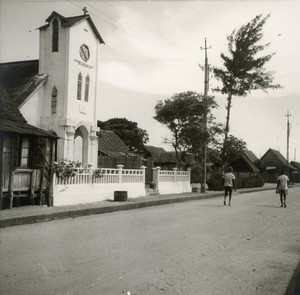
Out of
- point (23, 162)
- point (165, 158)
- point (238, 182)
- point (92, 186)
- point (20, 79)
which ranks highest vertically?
point (20, 79)

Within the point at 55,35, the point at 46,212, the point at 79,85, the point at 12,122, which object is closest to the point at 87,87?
the point at 79,85

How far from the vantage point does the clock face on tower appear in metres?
23.4

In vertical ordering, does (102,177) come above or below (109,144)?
below

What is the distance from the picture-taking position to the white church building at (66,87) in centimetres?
2217

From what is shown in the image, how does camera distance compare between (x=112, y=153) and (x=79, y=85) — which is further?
(x=112, y=153)

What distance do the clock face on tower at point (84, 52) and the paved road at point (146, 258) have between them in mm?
13688

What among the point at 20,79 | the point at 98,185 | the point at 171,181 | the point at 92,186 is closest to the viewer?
the point at 92,186

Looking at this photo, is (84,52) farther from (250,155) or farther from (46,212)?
(250,155)

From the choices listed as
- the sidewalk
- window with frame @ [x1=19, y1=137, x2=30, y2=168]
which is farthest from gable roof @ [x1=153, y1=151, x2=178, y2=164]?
window with frame @ [x1=19, y1=137, x2=30, y2=168]

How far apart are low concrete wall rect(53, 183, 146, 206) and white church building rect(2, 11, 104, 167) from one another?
4.02m

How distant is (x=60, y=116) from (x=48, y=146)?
7.28 metres

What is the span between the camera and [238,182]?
38.2 metres

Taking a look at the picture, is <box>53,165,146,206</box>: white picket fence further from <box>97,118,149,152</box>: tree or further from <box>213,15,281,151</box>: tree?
<box>97,118,149,152</box>: tree

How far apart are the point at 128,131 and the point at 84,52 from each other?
42.9m
